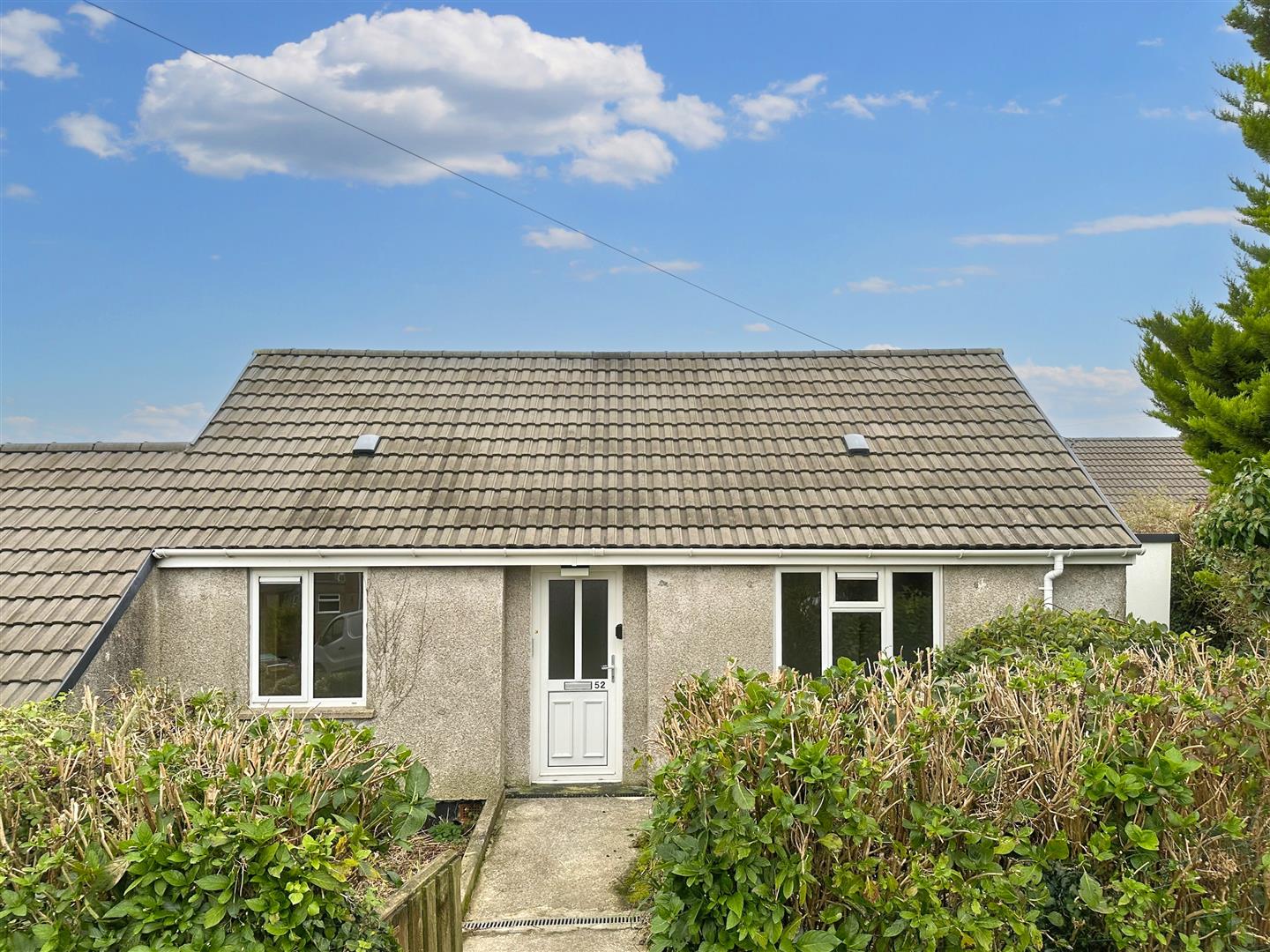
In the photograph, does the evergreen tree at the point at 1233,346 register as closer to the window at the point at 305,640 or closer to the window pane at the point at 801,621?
the window pane at the point at 801,621

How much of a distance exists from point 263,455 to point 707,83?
9.96m

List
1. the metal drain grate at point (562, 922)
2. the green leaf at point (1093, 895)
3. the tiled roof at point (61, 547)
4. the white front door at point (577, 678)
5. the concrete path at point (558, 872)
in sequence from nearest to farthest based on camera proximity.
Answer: the green leaf at point (1093, 895) < the concrete path at point (558, 872) < the metal drain grate at point (562, 922) < the tiled roof at point (61, 547) < the white front door at point (577, 678)

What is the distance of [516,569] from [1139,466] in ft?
73.3

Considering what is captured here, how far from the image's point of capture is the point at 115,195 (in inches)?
506

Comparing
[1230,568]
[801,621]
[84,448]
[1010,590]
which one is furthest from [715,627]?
[84,448]

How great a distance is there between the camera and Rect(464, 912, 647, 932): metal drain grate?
6578mm

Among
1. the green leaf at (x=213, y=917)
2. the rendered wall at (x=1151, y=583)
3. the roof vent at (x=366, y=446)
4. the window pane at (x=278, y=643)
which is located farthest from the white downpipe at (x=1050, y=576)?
the green leaf at (x=213, y=917)

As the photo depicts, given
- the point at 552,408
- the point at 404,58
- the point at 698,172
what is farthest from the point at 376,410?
the point at 698,172

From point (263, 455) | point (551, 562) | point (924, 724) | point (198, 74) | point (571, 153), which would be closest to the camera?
point (924, 724)

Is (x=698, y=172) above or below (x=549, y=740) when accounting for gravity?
above

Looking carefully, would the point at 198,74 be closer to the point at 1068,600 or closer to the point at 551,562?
the point at 551,562

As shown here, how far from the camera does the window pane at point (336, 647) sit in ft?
31.9

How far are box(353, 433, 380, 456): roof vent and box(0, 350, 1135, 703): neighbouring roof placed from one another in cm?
14

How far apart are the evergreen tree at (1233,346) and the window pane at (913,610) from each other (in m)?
3.91
